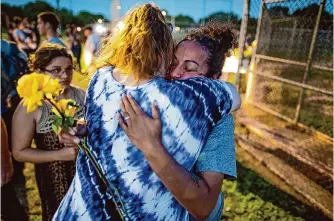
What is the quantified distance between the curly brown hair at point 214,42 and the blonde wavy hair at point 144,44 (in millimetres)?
344

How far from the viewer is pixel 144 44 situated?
113 centimetres

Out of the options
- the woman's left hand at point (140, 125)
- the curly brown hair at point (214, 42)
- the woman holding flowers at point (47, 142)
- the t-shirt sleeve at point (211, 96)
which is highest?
the curly brown hair at point (214, 42)

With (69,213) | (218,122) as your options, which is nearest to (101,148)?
(69,213)

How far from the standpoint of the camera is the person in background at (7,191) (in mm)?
2691

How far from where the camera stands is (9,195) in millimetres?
3012

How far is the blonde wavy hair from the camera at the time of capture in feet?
3.72

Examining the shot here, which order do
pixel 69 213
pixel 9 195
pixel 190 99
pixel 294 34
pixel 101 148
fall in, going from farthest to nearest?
pixel 294 34
pixel 9 195
pixel 69 213
pixel 101 148
pixel 190 99

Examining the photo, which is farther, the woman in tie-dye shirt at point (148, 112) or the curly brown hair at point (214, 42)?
the curly brown hair at point (214, 42)

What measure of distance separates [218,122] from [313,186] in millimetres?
4190

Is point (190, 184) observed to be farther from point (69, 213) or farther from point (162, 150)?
point (69, 213)

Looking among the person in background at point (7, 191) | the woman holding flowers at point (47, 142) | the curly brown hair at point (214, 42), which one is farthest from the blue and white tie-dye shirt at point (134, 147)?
the person in background at point (7, 191)

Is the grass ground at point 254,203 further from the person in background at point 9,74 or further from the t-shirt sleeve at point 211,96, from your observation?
the t-shirt sleeve at point 211,96

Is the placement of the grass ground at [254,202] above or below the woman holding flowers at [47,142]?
below

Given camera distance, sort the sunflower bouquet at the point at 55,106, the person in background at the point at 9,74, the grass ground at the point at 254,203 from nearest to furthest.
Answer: the sunflower bouquet at the point at 55,106
the person in background at the point at 9,74
the grass ground at the point at 254,203
